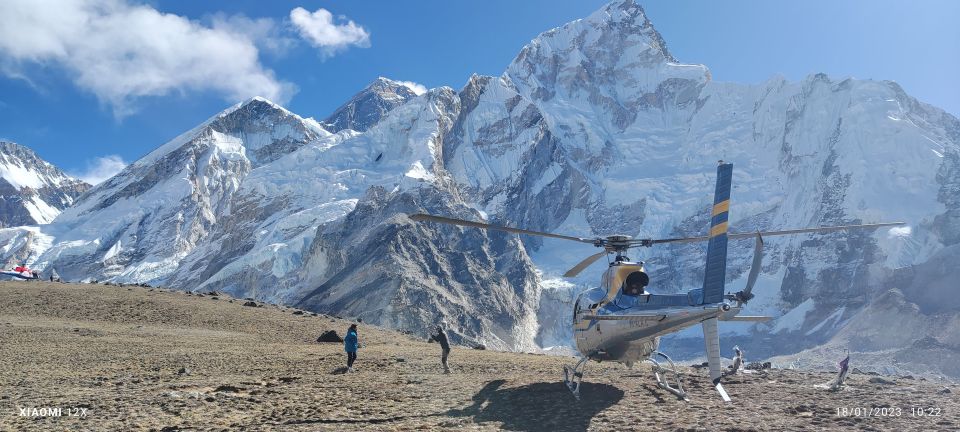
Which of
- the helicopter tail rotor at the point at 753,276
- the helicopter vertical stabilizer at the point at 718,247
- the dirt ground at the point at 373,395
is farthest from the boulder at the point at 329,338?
the helicopter tail rotor at the point at 753,276

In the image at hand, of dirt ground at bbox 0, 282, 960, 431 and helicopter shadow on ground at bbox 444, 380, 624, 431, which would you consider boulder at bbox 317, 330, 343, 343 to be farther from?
helicopter shadow on ground at bbox 444, 380, 624, 431

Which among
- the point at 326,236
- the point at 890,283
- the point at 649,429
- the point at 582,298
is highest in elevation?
the point at 326,236

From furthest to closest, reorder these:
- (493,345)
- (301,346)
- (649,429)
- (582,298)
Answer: (493,345), (301,346), (582,298), (649,429)

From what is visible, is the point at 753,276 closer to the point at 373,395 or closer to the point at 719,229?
the point at 719,229

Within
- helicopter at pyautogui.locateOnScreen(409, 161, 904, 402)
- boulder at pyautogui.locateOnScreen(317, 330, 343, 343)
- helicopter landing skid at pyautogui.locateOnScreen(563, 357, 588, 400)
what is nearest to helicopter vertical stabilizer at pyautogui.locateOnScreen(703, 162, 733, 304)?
helicopter at pyautogui.locateOnScreen(409, 161, 904, 402)

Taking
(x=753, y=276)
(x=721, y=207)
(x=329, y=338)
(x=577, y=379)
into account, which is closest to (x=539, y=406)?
(x=577, y=379)

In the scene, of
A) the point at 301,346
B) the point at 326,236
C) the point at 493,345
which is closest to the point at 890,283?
the point at 493,345

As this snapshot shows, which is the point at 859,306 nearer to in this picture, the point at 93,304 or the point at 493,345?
the point at 493,345

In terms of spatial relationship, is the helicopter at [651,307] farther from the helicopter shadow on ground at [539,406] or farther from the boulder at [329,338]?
the boulder at [329,338]
